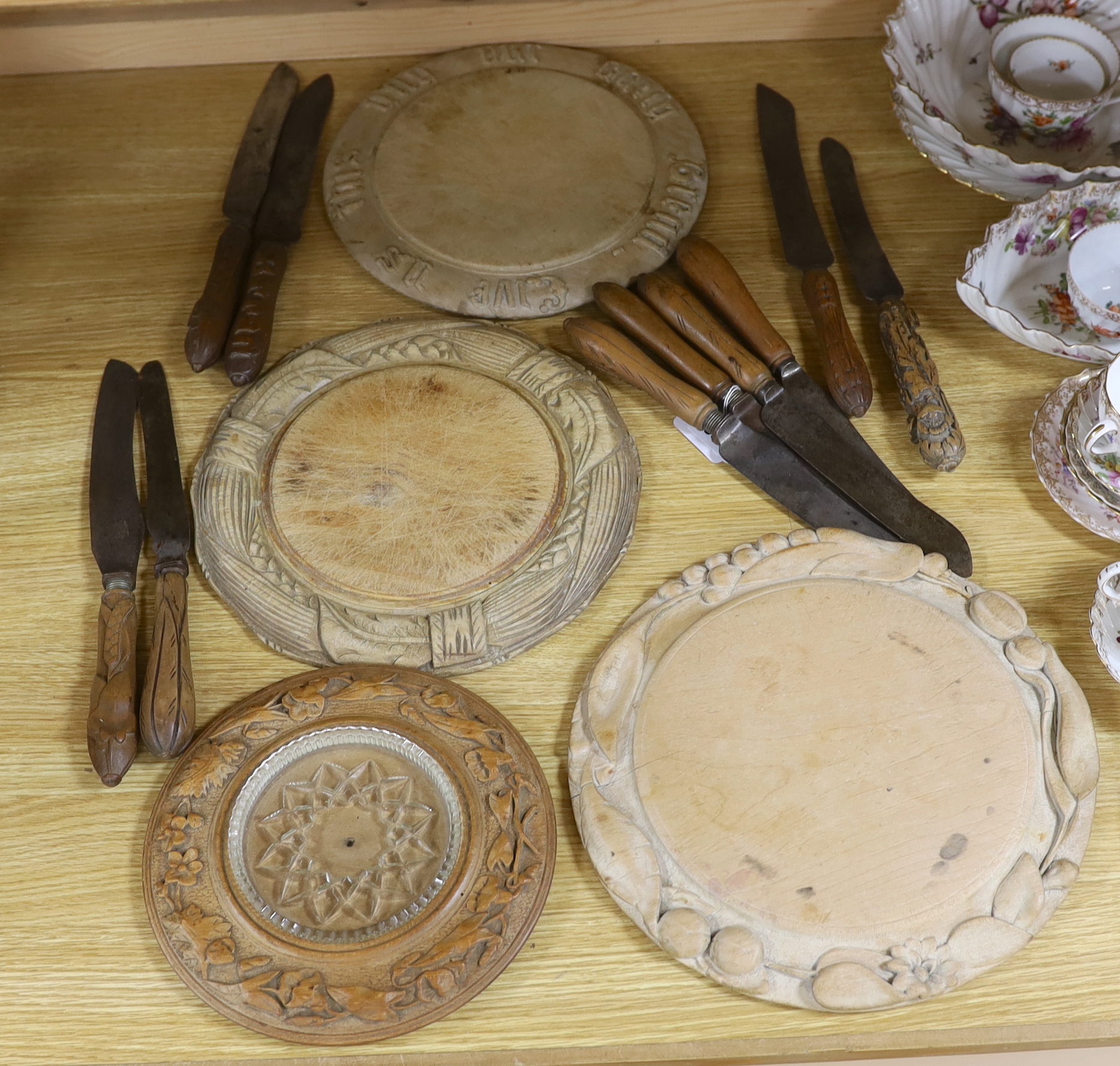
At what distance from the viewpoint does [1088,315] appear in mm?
943

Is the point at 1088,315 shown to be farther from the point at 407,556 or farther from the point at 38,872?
the point at 38,872

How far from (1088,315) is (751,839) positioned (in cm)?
55

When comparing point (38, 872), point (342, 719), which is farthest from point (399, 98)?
point (38, 872)

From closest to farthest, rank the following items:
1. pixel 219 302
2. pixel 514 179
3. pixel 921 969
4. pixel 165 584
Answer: pixel 921 969
pixel 165 584
pixel 219 302
pixel 514 179

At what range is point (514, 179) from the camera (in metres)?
1.10

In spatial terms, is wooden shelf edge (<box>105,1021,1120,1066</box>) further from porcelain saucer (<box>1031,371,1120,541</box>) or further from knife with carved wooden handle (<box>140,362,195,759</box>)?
porcelain saucer (<box>1031,371,1120,541</box>)

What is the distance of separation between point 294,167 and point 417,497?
1.38 feet

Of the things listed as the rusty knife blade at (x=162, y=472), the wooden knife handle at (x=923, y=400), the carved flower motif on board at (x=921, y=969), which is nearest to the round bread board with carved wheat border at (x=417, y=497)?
→ the rusty knife blade at (x=162, y=472)

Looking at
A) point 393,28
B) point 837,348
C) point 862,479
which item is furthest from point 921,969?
point 393,28

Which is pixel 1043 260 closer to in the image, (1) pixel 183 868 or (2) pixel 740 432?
(2) pixel 740 432

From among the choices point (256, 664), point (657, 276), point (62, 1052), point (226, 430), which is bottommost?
point (62, 1052)

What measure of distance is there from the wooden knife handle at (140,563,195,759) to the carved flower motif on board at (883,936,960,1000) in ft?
1.80

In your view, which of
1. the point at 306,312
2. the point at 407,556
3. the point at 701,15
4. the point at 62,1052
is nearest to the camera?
the point at 62,1052

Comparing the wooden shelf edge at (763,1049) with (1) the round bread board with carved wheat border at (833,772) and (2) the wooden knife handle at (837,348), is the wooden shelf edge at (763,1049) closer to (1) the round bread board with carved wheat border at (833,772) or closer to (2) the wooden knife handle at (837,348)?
(1) the round bread board with carved wheat border at (833,772)
